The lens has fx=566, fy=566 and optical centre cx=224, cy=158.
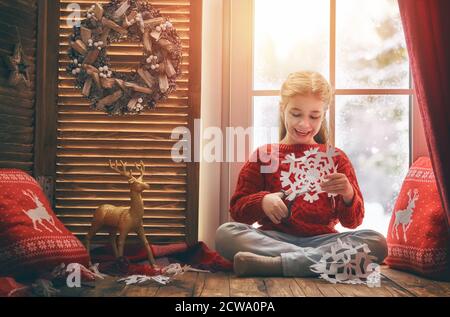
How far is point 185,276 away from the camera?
82.2 inches

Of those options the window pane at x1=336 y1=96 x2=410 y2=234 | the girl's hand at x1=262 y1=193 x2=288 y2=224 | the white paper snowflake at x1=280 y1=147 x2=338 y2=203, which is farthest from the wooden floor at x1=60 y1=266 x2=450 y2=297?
the window pane at x1=336 y1=96 x2=410 y2=234

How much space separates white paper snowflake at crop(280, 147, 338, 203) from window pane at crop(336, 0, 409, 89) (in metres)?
0.43

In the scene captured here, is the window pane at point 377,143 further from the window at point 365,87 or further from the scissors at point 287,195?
the scissors at point 287,195

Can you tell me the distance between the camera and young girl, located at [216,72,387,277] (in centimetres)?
203

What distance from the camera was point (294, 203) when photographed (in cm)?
223

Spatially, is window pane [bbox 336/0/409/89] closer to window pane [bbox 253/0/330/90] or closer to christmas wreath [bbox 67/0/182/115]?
window pane [bbox 253/0/330/90]

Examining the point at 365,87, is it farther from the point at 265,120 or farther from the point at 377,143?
the point at 265,120

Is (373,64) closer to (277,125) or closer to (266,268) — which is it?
(277,125)

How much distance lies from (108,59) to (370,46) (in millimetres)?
1154

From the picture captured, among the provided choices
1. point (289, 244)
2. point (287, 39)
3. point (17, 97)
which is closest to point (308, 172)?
point (289, 244)

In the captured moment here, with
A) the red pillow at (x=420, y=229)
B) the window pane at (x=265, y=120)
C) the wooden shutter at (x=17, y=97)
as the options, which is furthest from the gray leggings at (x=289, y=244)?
the wooden shutter at (x=17, y=97)

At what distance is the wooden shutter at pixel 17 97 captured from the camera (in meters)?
2.20

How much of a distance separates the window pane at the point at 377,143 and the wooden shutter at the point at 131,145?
27.0 inches

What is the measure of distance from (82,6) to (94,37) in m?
0.18
